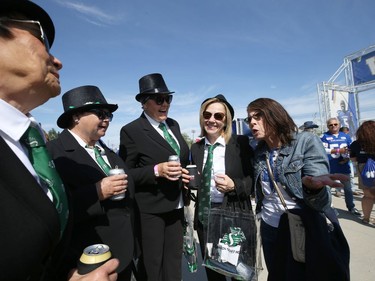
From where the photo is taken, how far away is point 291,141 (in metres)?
1.98

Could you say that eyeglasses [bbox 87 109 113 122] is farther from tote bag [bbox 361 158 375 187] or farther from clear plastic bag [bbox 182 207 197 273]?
tote bag [bbox 361 158 375 187]

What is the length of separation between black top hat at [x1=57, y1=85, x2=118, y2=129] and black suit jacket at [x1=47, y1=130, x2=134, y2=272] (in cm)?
15

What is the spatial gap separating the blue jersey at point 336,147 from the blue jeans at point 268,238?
14.9 feet

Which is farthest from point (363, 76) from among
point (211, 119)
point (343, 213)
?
point (211, 119)

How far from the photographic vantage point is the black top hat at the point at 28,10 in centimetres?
98

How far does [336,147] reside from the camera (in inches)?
237

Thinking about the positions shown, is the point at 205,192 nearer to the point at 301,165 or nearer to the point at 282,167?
the point at 282,167

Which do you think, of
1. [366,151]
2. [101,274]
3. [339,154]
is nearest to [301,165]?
[101,274]

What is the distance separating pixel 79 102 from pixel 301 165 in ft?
6.42

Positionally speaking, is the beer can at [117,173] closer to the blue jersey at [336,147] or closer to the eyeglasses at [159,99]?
the eyeglasses at [159,99]

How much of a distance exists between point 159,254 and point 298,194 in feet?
5.09

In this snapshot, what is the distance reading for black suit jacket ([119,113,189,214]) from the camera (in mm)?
2432

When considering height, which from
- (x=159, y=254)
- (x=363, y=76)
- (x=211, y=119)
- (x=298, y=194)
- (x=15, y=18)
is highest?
(x=363, y=76)

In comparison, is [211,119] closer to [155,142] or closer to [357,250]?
[155,142]
